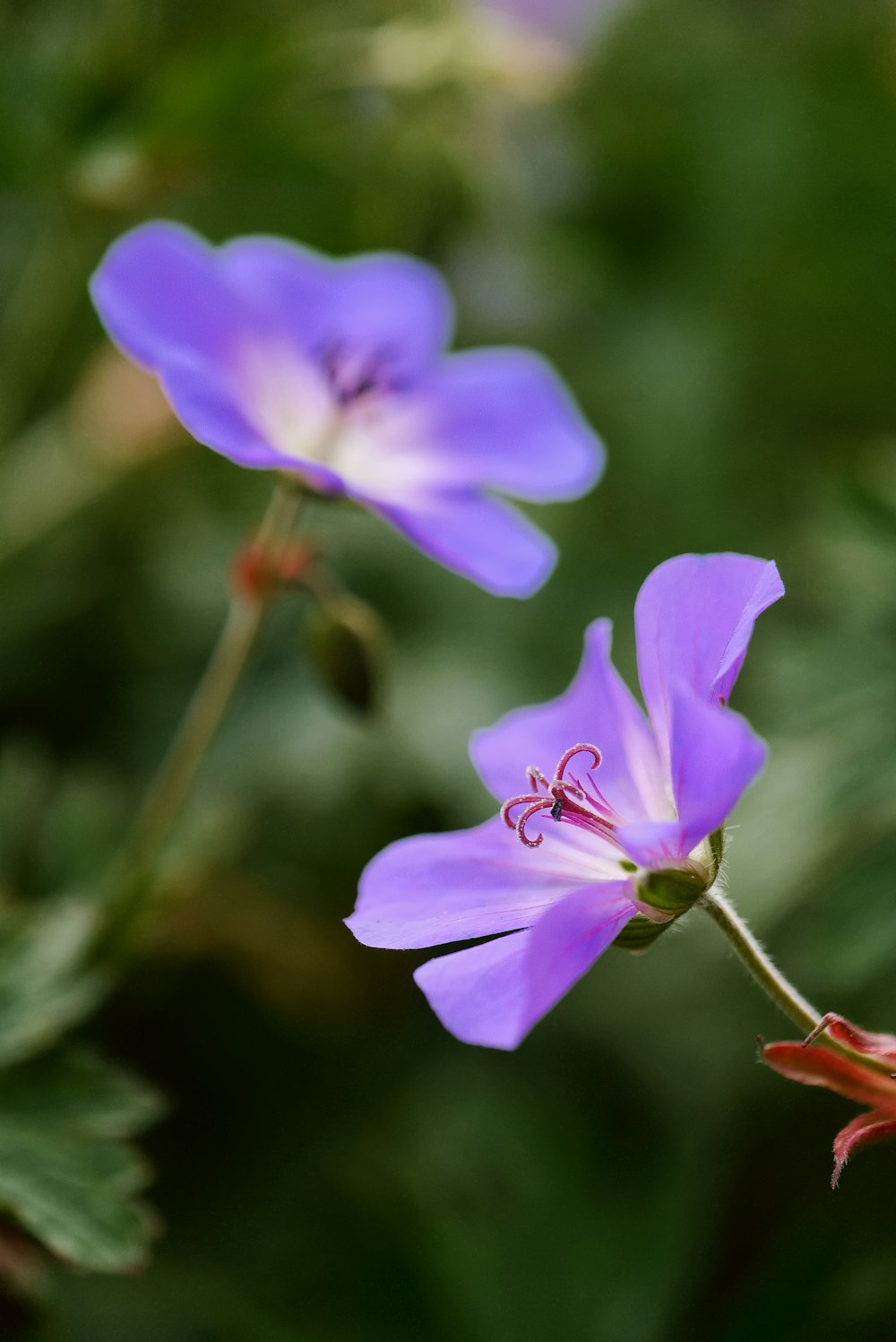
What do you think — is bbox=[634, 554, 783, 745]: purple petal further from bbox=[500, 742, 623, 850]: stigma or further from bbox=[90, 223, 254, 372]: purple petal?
bbox=[90, 223, 254, 372]: purple petal

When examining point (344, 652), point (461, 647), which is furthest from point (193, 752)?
point (461, 647)

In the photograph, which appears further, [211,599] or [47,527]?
[211,599]

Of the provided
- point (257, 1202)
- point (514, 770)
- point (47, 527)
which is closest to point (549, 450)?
point (514, 770)

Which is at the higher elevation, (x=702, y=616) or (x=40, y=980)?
(x=702, y=616)

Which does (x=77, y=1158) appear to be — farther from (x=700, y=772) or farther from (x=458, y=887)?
(x=700, y=772)

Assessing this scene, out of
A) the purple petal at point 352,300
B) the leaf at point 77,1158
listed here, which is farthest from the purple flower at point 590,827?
the purple petal at point 352,300

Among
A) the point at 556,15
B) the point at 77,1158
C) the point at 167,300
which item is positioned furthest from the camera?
the point at 556,15

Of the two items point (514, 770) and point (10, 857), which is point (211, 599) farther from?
point (514, 770)
